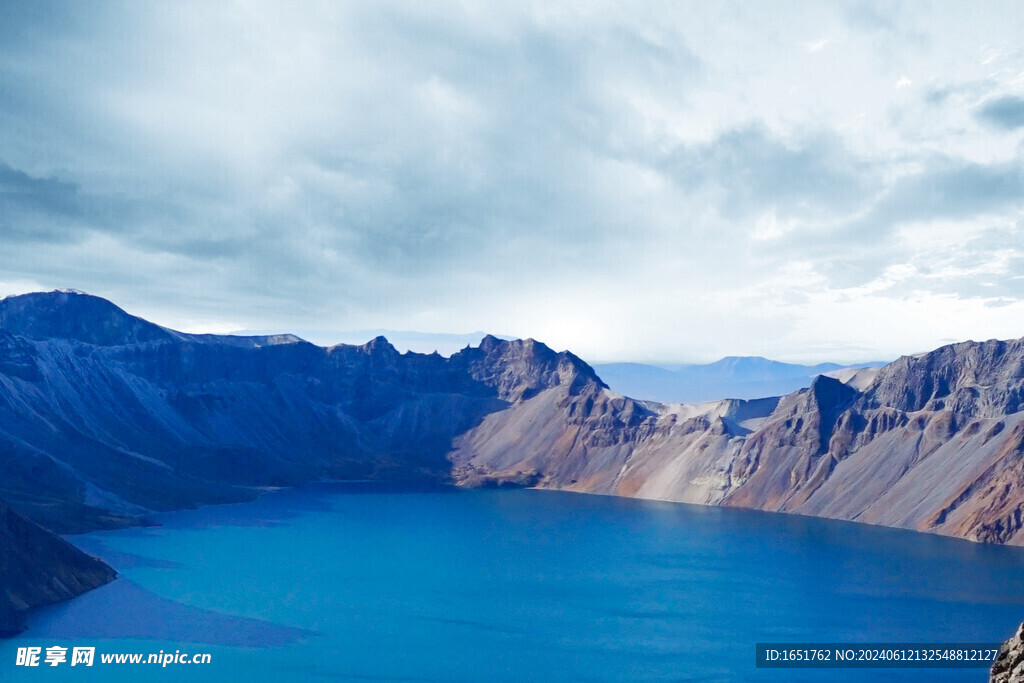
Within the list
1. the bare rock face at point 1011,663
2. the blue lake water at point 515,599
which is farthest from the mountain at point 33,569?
the bare rock face at point 1011,663

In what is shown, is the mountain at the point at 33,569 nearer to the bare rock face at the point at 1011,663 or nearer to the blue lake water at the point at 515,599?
the blue lake water at the point at 515,599

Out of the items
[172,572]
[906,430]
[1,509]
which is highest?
[906,430]

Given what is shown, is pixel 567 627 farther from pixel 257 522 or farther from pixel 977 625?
pixel 257 522

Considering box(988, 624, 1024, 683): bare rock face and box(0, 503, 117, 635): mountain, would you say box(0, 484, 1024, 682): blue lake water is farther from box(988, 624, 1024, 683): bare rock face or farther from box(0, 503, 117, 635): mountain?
box(988, 624, 1024, 683): bare rock face

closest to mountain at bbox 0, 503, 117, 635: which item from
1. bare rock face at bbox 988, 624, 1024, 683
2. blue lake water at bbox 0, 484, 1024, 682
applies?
blue lake water at bbox 0, 484, 1024, 682

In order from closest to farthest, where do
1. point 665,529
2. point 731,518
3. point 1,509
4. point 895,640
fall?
point 895,640, point 1,509, point 665,529, point 731,518

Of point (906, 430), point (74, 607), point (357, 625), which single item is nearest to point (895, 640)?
point (357, 625)

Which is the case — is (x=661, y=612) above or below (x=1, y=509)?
below
